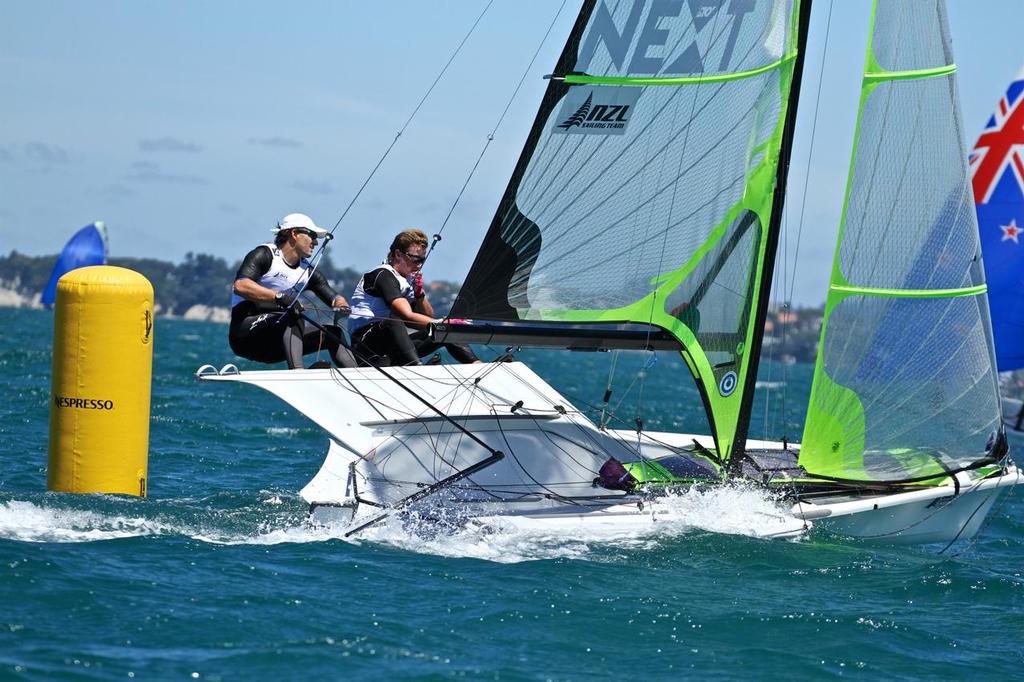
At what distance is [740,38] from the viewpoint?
8523 millimetres

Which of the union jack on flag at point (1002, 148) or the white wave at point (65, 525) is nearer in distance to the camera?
the white wave at point (65, 525)

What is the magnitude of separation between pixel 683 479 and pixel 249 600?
3488mm

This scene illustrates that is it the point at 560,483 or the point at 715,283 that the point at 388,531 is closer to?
the point at 560,483

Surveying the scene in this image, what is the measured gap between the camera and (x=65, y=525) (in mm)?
7027

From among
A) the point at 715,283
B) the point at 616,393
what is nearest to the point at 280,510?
the point at 715,283

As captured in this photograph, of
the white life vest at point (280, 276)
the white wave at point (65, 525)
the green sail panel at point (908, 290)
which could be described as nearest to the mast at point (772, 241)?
the green sail panel at point (908, 290)

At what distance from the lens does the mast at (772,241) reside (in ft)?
28.0

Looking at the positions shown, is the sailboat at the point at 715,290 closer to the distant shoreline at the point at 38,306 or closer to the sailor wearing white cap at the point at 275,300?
the sailor wearing white cap at the point at 275,300

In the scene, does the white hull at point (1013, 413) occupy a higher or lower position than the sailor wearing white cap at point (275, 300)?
lower

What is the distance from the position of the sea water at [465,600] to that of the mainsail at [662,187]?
0.54m

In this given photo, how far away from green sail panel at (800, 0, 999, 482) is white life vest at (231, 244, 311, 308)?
338 centimetres

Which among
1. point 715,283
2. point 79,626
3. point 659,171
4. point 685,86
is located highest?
point 685,86

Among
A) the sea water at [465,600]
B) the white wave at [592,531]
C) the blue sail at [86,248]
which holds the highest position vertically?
the blue sail at [86,248]

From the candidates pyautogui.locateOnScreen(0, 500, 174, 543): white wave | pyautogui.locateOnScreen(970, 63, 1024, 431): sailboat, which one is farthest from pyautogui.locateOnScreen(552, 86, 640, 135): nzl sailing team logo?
pyautogui.locateOnScreen(970, 63, 1024, 431): sailboat
